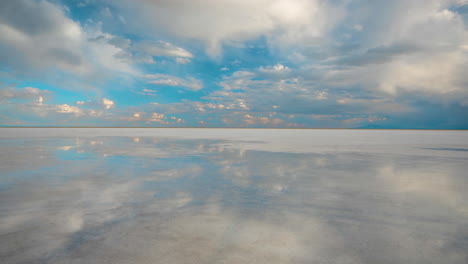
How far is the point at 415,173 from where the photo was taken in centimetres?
1056

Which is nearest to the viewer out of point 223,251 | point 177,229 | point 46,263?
point 46,263

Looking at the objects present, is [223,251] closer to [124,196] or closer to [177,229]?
[177,229]

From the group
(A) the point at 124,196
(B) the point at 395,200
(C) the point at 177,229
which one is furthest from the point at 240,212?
(B) the point at 395,200

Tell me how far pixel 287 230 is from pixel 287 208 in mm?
1333

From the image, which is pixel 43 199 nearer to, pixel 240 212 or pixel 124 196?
pixel 124 196

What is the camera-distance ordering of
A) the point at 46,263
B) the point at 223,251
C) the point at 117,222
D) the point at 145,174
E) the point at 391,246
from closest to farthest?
the point at 46,263, the point at 223,251, the point at 391,246, the point at 117,222, the point at 145,174

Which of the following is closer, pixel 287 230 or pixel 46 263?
pixel 46 263

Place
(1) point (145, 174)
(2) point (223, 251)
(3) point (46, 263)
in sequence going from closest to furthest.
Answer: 1. (3) point (46, 263)
2. (2) point (223, 251)
3. (1) point (145, 174)

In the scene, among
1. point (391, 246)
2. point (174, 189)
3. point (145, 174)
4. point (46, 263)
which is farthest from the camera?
point (145, 174)

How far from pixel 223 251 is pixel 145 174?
22.9ft

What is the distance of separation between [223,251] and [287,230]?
56.9 inches

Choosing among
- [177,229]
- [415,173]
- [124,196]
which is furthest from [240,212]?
[415,173]

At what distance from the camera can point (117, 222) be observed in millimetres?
5059

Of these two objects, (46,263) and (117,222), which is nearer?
(46,263)
